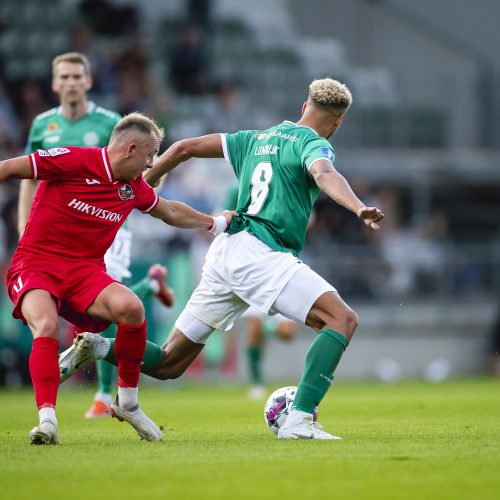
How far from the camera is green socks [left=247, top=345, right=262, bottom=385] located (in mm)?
13766

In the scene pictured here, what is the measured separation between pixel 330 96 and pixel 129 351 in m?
2.08

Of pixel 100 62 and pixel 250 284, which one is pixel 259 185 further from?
pixel 100 62

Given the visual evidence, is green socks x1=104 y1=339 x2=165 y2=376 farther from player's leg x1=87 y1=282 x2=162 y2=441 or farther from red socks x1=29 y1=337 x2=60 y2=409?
red socks x1=29 y1=337 x2=60 y2=409

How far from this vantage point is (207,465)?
5.73 metres

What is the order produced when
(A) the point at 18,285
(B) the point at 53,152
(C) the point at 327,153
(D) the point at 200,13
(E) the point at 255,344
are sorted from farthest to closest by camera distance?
1. (D) the point at 200,13
2. (E) the point at 255,344
3. (C) the point at 327,153
4. (A) the point at 18,285
5. (B) the point at 53,152

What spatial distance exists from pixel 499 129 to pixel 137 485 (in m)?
18.3

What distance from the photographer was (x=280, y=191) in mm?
Result: 7543

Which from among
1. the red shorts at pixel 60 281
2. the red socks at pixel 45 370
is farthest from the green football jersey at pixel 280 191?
the red socks at pixel 45 370

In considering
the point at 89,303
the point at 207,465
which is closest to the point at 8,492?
the point at 207,465

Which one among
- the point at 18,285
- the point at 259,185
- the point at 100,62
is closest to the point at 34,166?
the point at 18,285

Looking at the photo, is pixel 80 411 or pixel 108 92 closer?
pixel 80 411

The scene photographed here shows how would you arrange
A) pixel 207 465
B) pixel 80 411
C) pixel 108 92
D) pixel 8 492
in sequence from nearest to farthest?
pixel 8 492
pixel 207 465
pixel 80 411
pixel 108 92

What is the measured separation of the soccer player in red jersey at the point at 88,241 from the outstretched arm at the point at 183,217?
18 centimetres

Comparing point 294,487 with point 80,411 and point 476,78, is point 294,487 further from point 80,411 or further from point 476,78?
point 476,78
